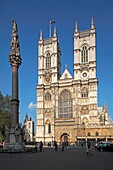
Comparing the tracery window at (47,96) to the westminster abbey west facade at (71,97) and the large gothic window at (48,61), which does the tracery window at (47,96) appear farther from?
the large gothic window at (48,61)

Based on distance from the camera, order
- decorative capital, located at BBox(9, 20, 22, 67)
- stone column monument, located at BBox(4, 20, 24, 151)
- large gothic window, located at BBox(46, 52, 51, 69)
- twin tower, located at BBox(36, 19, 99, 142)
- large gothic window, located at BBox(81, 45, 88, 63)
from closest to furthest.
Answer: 1. stone column monument, located at BBox(4, 20, 24, 151)
2. decorative capital, located at BBox(9, 20, 22, 67)
3. twin tower, located at BBox(36, 19, 99, 142)
4. large gothic window, located at BBox(81, 45, 88, 63)
5. large gothic window, located at BBox(46, 52, 51, 69)

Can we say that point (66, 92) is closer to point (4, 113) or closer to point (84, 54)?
point (84, 54)

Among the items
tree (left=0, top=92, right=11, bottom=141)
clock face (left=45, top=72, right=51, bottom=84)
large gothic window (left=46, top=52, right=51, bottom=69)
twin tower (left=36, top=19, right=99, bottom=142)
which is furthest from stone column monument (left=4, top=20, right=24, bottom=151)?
large gothic window (left=46, top=52, right=51, bottom=69)

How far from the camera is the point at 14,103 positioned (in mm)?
26047

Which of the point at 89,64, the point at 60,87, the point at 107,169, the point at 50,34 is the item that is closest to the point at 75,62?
the point at 89,64

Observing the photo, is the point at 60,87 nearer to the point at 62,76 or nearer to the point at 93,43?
the point at 62,76

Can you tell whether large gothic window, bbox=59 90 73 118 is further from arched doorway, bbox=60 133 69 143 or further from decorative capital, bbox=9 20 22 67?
decorative capital, bbox=9 20 22 67

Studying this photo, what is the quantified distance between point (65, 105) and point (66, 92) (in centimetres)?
384

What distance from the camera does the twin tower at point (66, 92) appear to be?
198 feet

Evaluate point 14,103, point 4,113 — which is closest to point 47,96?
point 4,113

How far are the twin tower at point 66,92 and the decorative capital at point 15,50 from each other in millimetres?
35125

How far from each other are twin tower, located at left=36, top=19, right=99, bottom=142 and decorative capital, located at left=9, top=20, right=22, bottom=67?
35.1 meters

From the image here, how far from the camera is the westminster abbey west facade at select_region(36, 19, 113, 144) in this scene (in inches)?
2288

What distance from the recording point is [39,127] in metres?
64.2
